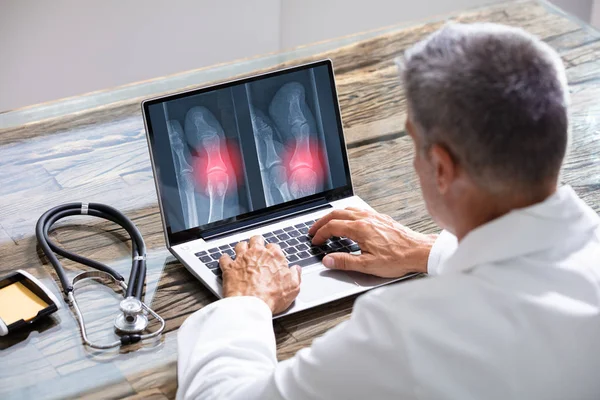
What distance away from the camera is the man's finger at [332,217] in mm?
1760

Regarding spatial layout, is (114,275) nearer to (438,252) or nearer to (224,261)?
(224,261)

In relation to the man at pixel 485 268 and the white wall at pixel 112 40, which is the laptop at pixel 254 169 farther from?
the white wall at pixel 112 40

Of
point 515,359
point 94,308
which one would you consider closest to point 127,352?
point 94,308

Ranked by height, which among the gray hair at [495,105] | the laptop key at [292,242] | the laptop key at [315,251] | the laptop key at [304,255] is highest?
the gray hair at [495,105]

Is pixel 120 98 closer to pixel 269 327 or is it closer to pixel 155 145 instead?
pixel 155 145

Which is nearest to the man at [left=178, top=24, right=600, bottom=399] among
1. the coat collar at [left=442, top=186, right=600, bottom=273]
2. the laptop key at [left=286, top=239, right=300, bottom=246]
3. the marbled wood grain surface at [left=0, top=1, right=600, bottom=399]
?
the coat collar at [left=442, top=186, right=600, bottom=273]

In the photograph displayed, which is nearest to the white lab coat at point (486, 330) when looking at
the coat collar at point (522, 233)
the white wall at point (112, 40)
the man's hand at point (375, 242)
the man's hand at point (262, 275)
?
the coat collar at point (522, 233)

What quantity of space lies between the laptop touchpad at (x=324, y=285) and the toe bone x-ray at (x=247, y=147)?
0.67 feet

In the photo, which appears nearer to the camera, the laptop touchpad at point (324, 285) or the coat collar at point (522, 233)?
the coat collar at point (522, 233)

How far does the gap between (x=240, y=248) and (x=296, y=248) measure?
11cm

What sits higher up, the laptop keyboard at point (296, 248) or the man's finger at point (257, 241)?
the man's finger at point (257, 241)

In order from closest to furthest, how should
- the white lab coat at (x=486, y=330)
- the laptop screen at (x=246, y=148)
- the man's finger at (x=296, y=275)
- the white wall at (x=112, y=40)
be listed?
1. the white lab coat at (x=486, y=330)
2. the man's finger at (x=296, y=275)
3. the laptop screen at (x=246, y=148)
4. the white wall at (x=112, y=40)

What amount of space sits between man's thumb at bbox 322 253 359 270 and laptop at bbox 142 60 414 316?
0.7 inches

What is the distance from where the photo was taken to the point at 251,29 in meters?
3.90
